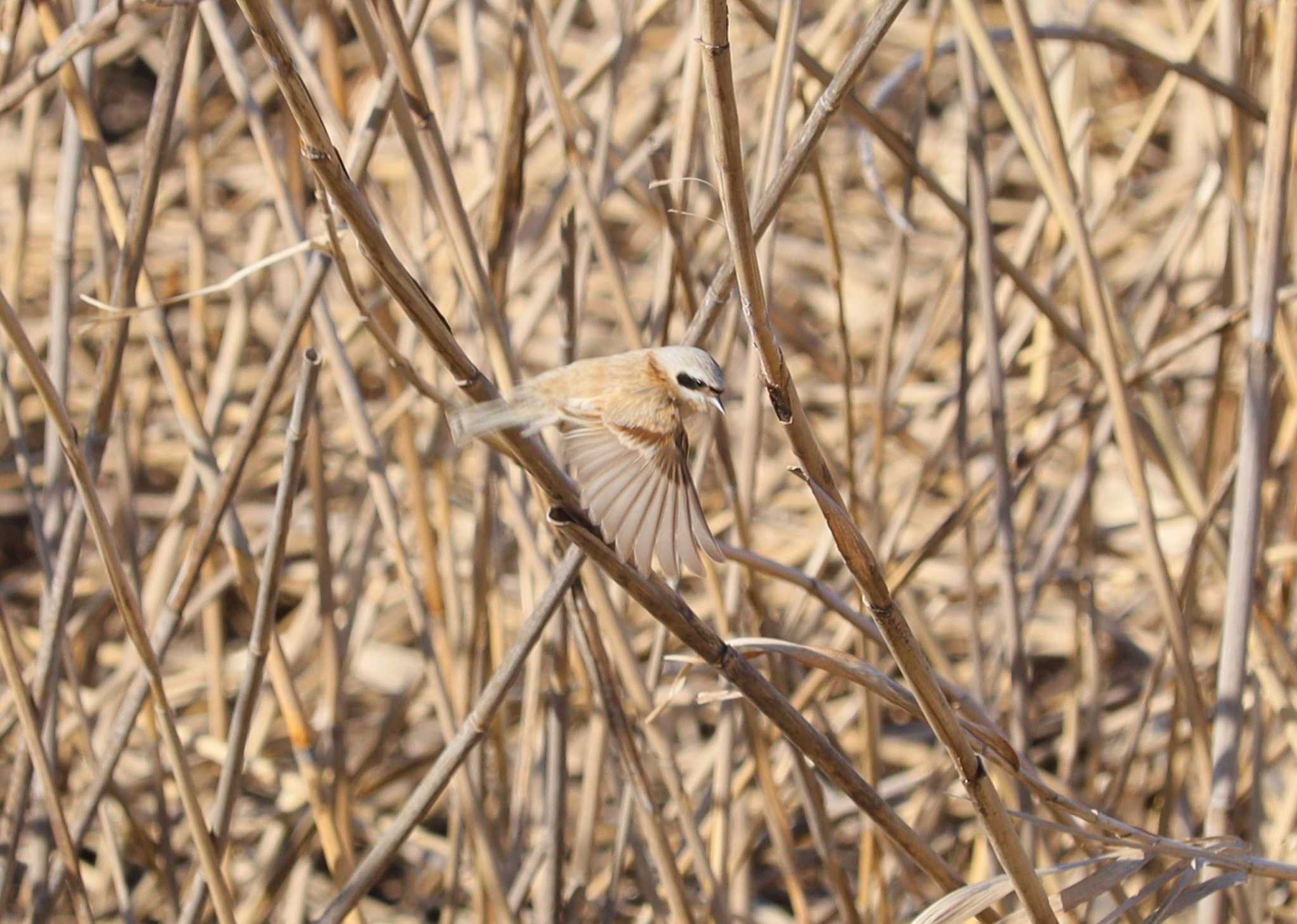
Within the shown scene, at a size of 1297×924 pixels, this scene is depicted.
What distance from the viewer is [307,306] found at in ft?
2.94

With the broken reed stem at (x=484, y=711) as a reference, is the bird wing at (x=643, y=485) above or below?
above

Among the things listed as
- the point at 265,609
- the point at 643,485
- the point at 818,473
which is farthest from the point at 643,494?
the point at 265,609

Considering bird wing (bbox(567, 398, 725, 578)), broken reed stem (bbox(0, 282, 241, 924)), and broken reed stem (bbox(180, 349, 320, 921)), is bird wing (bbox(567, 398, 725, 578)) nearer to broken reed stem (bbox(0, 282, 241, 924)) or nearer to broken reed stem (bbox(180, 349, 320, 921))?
broken reed stem (bbox(180, 349, 320, 921))

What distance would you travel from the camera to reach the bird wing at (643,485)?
707 mm

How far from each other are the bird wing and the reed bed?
19mm

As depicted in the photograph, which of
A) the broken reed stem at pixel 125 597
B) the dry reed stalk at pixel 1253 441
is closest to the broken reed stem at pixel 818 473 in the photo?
the dry reed stalk at pixel 1253 441

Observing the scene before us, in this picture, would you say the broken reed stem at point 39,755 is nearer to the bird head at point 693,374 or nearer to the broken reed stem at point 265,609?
the broken reed stem at point 265,609

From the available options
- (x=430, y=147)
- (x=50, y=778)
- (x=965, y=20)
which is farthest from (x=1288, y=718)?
(x=50, y=778)

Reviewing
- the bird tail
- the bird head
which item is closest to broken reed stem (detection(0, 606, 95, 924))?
the bird tail

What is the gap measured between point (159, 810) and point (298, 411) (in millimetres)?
713

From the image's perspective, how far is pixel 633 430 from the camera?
87 cm

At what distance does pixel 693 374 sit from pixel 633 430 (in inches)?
2.2

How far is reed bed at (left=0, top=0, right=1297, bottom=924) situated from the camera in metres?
0.82

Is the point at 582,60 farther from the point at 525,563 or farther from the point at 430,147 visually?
the point at 430,147
